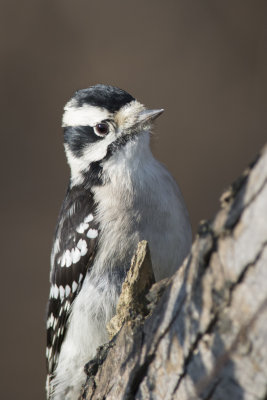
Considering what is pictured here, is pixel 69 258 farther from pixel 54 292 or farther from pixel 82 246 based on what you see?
pixel 54 292

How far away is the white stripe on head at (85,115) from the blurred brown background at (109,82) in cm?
178

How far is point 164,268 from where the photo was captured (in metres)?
2.72

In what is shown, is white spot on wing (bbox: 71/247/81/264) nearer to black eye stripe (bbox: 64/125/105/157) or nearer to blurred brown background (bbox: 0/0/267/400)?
black eye stripe (bbox: 64/125/105/157)

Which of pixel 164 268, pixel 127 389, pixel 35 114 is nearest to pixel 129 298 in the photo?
pixel 127 389

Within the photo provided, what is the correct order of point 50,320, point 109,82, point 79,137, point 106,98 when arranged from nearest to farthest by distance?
point 106,98 < point 79,137 < point 50,320 < point 109,82

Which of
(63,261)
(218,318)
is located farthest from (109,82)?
(218,318)

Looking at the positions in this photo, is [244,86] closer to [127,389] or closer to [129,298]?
[129,298]

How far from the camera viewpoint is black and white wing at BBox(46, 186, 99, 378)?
2783mm

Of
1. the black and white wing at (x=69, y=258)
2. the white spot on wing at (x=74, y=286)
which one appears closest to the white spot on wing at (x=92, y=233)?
the black and white wing at (x=69, y=258)

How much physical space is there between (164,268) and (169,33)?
101 inches

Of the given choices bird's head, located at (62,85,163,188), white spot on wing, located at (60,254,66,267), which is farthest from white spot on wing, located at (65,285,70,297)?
bird's head, located at (62,85,163,188)

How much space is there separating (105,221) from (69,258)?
0.95 feet

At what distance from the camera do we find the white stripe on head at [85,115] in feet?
9.25

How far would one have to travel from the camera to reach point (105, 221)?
273cm
